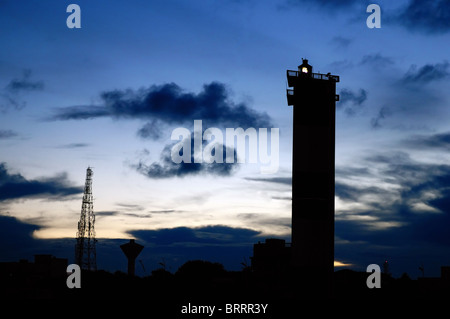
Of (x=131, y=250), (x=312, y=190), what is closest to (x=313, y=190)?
(x=312, y=190)

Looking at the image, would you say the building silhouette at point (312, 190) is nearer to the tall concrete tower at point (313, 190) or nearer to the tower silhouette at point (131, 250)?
the tall concrete tower at point (313, 190)

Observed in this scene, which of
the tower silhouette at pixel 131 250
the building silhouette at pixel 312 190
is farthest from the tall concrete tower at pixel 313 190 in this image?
the tower silhouette at pixel 131 250

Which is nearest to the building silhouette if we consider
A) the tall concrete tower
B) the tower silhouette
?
the tall concrete tower

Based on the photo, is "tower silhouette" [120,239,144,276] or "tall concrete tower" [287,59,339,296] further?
"tall concrete tower" [287,59,339,296]

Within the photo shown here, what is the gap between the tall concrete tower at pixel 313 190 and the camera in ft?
155

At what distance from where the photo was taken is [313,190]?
47.6m

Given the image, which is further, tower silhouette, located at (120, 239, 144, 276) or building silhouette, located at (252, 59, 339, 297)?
building silhouette, located at (252, 59, 339, 297)

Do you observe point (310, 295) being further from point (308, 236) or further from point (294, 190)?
point (294, 190)

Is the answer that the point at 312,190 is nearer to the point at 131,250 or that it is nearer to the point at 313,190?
the point at 313,190

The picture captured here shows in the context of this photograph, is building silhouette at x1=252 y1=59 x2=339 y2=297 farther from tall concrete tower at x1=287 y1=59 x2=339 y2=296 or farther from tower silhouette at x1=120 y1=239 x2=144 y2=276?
tower silhouette at x1=120 y1=239 x2=144 y2=276

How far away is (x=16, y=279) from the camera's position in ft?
229

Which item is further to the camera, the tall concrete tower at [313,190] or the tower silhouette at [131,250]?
the tall concrete tower at [313,190]

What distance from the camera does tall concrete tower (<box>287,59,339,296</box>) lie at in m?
47.1
